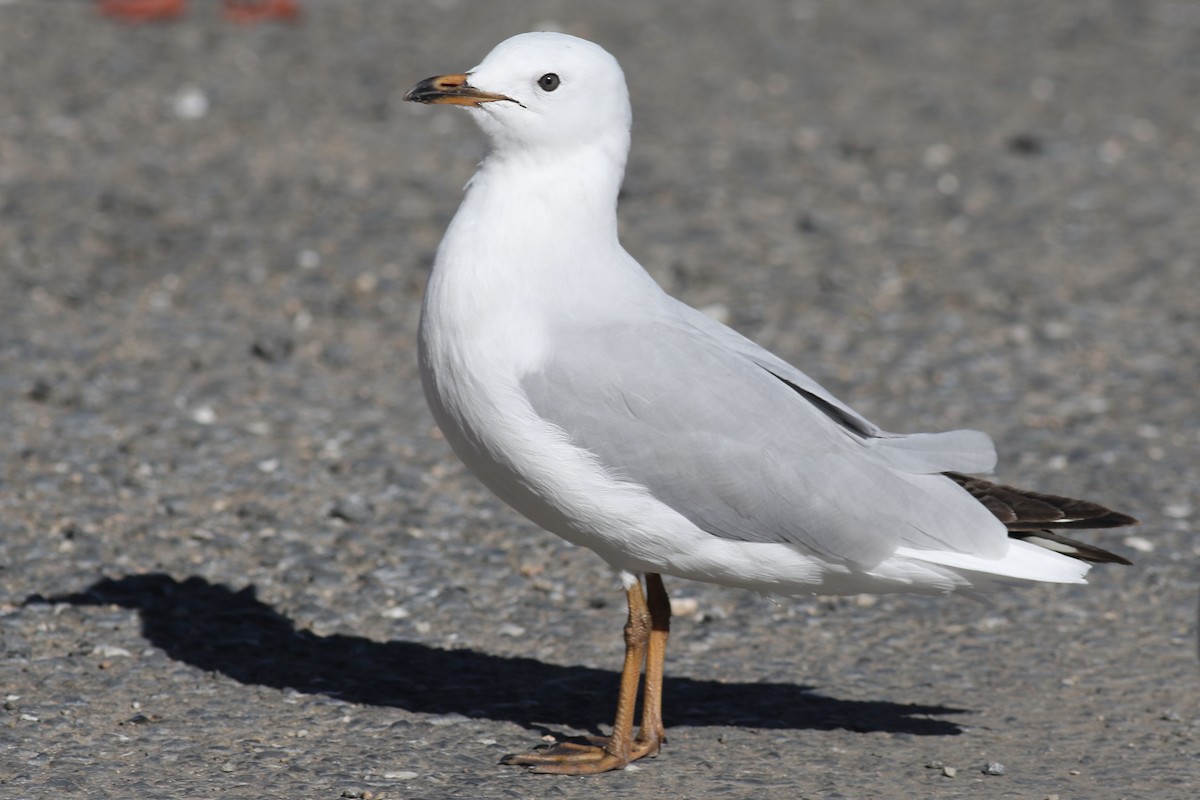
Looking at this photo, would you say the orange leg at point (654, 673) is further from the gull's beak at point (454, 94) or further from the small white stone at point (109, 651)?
the small white stone at point (109, 651)

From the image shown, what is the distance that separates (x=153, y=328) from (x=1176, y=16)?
29.7ft

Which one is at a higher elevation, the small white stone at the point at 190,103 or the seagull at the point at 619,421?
the small white stone at the point at 190,103

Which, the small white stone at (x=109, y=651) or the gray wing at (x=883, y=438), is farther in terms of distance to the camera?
the small white stone at (x=109, y=651)

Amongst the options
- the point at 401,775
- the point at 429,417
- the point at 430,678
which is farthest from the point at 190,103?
the point at 401,775

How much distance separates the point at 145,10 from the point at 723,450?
28.7 feet

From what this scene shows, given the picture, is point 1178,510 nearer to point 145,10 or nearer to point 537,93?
point 537,93

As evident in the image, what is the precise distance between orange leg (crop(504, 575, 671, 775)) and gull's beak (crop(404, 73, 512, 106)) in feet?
4.81

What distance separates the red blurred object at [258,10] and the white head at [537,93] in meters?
7.94

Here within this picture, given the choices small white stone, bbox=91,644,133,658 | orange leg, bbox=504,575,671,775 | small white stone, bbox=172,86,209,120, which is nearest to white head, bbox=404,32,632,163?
orange leg, bbox=504,575,671,775

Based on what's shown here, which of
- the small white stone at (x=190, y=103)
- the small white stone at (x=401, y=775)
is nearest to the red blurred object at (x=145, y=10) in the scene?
the small white stone at (x=190, y=103)

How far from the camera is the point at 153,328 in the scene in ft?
26.5

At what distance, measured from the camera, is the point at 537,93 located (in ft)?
14.9

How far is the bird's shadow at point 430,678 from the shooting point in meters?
5.09

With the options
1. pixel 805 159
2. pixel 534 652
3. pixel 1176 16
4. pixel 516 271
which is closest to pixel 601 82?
pixel 516 271
